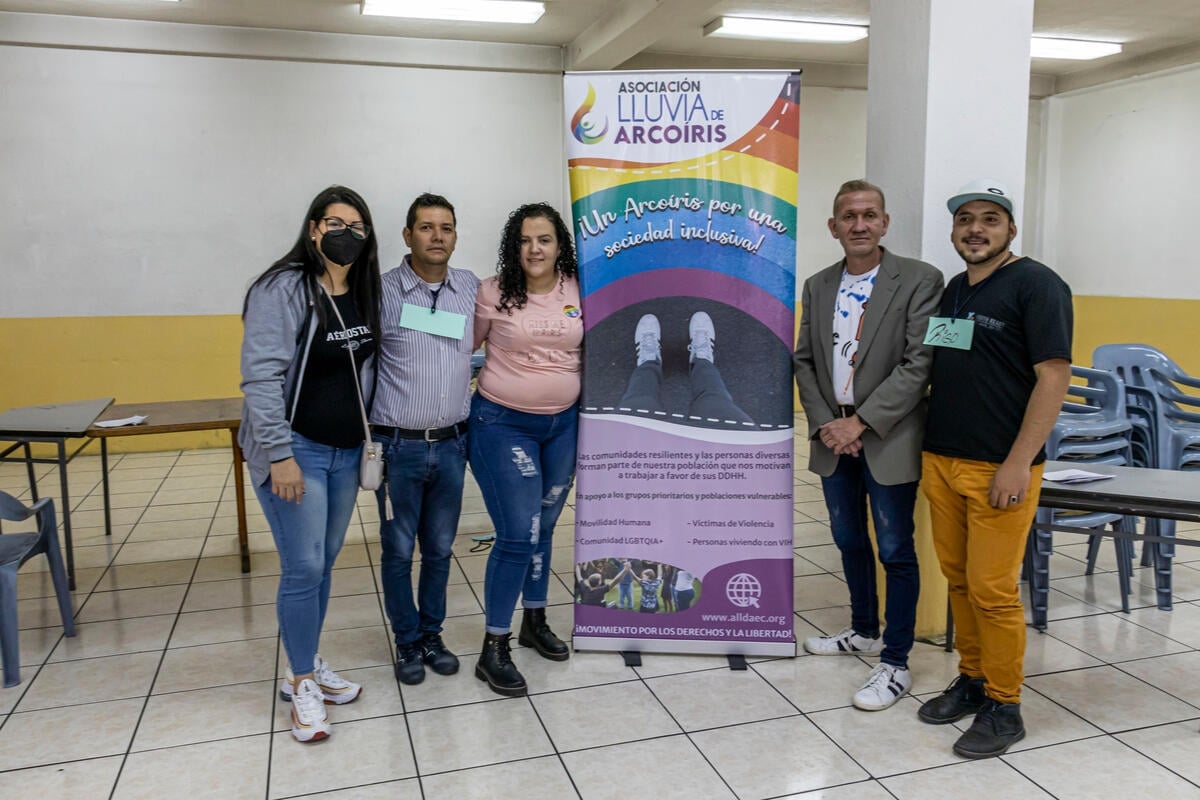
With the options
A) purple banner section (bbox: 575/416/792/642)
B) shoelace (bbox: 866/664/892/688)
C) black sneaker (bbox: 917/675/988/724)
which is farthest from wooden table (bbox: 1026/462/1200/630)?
purple banner section (bbox: 575/416/792/642)

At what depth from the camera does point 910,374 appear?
2682 millimetres

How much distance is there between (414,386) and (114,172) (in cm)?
509

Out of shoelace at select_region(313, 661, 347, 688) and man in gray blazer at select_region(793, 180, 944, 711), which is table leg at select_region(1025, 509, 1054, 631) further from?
shoelace at select_region(313, 661, 347, 688)

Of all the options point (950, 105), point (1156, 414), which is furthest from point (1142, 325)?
point (950, 105)

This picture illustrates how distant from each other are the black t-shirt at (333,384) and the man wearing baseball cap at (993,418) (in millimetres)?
1691

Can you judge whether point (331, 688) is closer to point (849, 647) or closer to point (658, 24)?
point (849, 647)

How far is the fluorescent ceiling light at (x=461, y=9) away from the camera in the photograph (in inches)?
241

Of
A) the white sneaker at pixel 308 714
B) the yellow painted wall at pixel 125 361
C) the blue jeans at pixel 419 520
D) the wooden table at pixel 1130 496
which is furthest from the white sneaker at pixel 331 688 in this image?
the yellow painted wall at pixel 125 361

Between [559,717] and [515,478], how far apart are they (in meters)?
0.75

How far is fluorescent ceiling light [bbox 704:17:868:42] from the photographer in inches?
264

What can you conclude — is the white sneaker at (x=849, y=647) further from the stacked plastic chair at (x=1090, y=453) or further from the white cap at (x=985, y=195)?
the white cap at (x=985, y=195)

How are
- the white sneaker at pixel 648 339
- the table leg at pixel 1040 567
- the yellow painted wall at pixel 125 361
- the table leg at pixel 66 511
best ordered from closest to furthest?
the white sneaker at pixel 648 339 < the table leg at pixel 1040 567 < the table leg at pixel 66 511 < the yellow painted wall at pixel 125 361

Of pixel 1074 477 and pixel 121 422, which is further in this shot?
pixel 121 422

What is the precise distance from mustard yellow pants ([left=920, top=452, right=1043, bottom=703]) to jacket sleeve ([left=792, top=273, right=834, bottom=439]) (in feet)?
1.25
